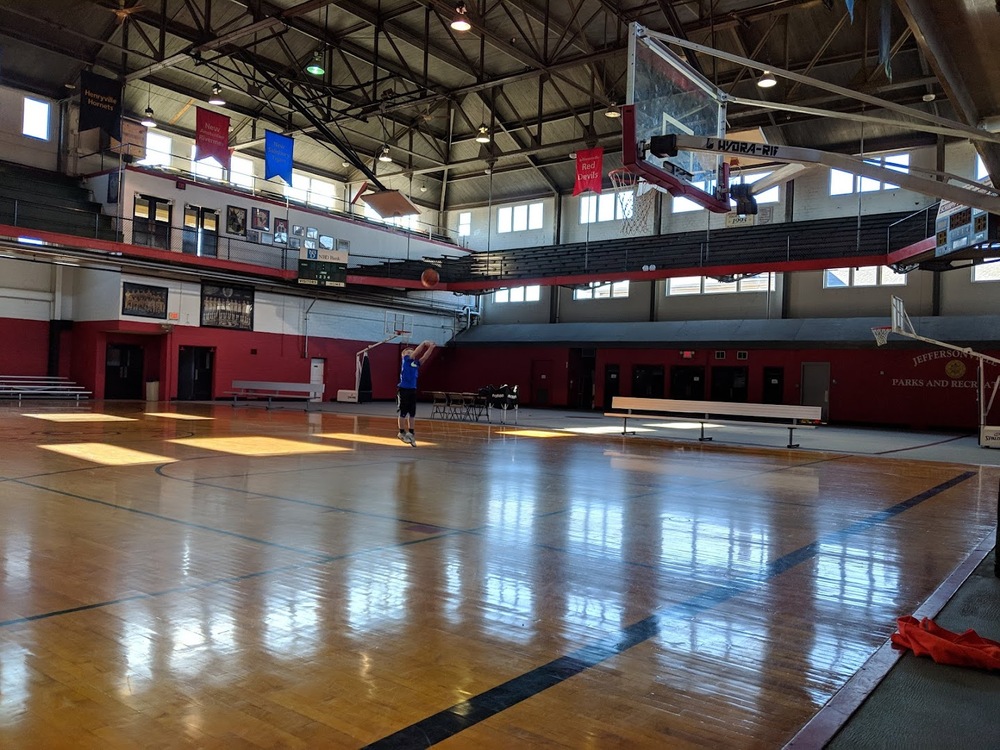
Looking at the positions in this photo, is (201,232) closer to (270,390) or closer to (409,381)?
(270,390)

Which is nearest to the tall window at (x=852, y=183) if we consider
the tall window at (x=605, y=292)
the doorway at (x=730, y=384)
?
the doorway at (x=730, y=384)

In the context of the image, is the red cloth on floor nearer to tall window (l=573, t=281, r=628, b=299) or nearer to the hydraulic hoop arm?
the hydraulic hoop arm

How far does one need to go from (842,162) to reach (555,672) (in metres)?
4.33

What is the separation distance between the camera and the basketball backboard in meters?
8.70

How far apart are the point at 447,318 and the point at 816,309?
16.1 m

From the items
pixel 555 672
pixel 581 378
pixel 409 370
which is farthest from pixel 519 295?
pixel 555 672

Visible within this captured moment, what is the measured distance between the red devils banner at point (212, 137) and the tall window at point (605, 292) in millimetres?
14809

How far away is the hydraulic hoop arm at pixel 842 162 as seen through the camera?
486cm

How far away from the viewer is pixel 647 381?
26938mm

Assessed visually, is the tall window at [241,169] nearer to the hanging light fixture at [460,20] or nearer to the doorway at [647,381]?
the hanging light fixture at [460,20]

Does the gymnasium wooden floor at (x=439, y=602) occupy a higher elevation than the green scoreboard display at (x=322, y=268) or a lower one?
lower

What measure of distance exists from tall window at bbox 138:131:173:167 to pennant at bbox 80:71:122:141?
378 cm

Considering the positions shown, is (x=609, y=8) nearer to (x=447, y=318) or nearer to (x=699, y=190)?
(x=699, y=190)

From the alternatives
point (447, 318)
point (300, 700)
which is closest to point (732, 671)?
point (300, 700)
